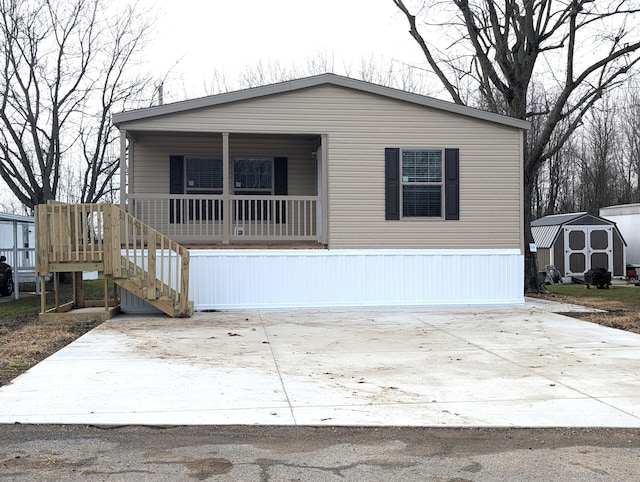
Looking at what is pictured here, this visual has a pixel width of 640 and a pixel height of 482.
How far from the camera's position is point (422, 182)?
13.4 metres

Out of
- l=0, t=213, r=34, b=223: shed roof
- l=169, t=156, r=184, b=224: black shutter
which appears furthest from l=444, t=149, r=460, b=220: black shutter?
l=0, t=213, r=34, b=223: shed roof

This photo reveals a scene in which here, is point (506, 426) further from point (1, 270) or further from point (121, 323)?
point (1, 270)

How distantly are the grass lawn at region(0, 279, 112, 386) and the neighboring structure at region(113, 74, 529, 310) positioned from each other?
2732 millimetres

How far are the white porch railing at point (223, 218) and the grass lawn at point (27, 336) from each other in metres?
2.70

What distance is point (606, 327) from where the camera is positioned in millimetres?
10633

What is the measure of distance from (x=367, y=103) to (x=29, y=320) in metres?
7.55

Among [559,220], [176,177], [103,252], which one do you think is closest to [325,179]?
[176,177]

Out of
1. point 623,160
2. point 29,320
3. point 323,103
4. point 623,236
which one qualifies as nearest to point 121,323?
point 29,320

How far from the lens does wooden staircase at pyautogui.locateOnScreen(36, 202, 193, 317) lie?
1110 centimetres

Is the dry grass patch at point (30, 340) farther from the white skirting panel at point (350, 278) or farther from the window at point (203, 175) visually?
the window at point (203, 175)

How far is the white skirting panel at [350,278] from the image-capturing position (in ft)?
42.0

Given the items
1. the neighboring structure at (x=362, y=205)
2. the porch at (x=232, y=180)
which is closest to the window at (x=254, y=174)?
the porch at (x=232, y=180)

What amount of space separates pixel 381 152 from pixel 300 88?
2031 mm

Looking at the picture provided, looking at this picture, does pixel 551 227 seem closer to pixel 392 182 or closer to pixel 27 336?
pixel 392 182
